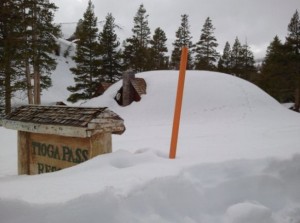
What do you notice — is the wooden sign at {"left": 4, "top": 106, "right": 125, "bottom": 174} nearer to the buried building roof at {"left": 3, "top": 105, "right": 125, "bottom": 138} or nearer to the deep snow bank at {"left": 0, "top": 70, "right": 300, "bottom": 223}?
the buried building roof at {"left": 3, "top": 105, "right": 125, "bottom": 138}

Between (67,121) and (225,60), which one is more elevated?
(225,60)

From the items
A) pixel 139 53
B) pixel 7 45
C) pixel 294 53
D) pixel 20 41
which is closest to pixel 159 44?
pixel 139 53

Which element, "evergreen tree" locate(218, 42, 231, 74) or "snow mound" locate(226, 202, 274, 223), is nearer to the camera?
"snow mound" locate(226, 202, 274, 223)

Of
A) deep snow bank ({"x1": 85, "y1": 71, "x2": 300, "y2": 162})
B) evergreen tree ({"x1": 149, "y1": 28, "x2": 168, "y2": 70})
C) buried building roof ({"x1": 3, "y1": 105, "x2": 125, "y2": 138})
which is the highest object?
evergreen tree ({"x1": 149, "y1": 28, "x2": 168, "y2": 70})

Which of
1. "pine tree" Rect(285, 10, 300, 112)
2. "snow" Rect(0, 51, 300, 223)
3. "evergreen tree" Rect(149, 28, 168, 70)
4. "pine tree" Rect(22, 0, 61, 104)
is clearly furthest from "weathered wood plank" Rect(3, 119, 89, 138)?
"evergreen tree" Rect(149, 28, 168, 70)

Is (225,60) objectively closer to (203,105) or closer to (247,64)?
(247,64)

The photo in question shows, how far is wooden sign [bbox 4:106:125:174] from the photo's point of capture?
3.92 metres

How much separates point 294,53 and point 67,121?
104 feet

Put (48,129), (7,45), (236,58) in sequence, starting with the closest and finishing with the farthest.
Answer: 1. (48,129)
2. (7,45)
3. (236,58)

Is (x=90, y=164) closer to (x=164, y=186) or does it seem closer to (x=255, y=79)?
(x=164, y=186)

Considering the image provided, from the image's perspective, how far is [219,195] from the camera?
3340mm

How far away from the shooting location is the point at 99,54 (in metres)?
28.3

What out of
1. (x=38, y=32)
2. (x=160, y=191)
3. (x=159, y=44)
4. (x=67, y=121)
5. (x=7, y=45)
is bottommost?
(x=160, y=191)

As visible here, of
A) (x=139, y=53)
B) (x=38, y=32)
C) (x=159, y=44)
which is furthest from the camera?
(x=159, y=44)
